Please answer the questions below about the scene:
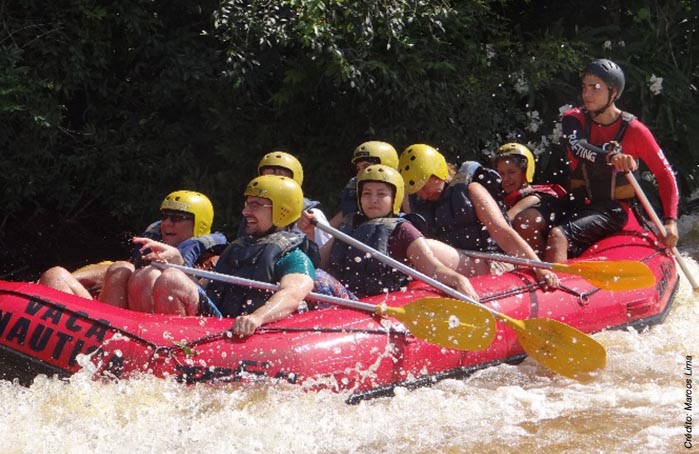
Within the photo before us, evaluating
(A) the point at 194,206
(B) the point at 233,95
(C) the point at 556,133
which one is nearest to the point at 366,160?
(A) the point at 194,206

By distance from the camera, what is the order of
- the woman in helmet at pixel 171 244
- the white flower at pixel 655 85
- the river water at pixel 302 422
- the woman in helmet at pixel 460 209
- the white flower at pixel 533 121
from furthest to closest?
the white flower at pixel 655 85 < the white flower at pixel 533 121 < the woman in helmet at pixel 460 209 < the woman in helmet at pixel 171 244 < the river water at pixel 302 422

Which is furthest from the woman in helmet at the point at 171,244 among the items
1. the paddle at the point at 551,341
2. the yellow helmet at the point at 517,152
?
the yellow helmet at the point at 517,152

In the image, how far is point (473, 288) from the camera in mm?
6246

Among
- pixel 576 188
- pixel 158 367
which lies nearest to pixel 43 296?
pixel 158 367

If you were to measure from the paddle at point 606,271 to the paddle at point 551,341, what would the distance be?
610mm

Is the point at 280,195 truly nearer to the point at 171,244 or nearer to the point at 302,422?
the point at 171,244

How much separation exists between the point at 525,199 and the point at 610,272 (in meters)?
1.31

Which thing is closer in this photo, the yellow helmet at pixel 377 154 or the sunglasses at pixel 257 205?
the sunglasses at pixel 257 205

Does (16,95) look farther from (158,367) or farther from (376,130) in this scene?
(158,367)

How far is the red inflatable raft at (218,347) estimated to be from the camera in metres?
5.15

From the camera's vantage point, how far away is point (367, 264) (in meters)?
6.35

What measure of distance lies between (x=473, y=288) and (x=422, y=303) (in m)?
0.63

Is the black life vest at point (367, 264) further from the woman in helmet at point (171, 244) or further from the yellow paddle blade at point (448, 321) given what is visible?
the woman in helmet at point (171, 244)

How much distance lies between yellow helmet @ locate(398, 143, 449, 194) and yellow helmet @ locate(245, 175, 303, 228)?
127 cm
